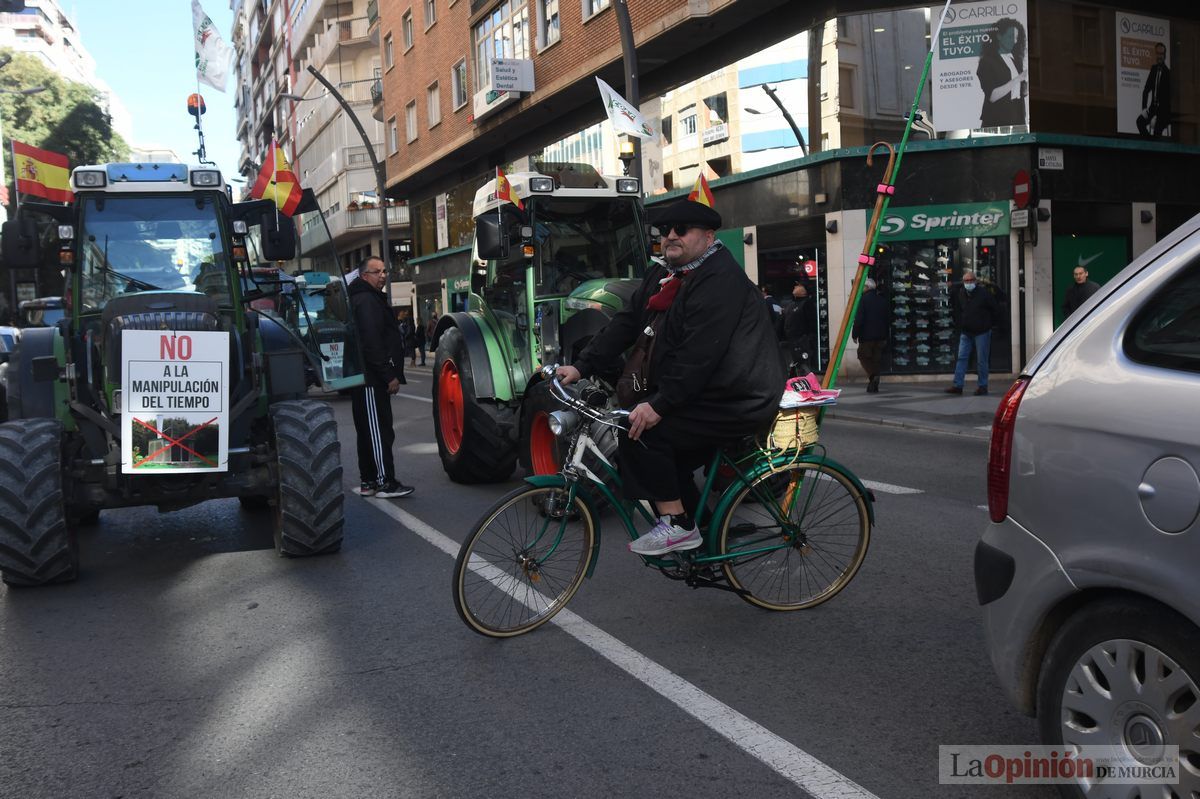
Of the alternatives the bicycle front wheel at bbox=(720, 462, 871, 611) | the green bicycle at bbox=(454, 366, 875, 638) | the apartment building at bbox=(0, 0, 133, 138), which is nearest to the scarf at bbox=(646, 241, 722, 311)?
the green bicycle at bbox=(454, 366, 875, 638)

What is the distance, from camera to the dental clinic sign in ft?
62.4

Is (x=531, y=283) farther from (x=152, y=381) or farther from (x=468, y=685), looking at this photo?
(x=468, y=685)

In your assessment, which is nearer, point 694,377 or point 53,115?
point 694,377

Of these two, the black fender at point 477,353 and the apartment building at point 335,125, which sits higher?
the apartment building at point 335,125

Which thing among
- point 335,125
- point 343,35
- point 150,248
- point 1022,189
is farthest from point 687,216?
point 343,35

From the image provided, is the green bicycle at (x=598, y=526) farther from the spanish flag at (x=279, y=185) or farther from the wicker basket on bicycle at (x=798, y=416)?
the spanish flag at (x=279, y=185)

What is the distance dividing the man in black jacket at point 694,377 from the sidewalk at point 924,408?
7.52m

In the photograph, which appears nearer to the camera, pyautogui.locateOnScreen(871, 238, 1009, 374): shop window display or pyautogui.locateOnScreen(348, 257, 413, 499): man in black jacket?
pyautogui.locateOnScreen(348, 257, 413, 499): man in black jacket

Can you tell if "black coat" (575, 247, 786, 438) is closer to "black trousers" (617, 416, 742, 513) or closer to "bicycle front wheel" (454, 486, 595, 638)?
"black trousers" (617, 416, 742, 513)

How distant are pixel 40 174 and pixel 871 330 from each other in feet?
39.9

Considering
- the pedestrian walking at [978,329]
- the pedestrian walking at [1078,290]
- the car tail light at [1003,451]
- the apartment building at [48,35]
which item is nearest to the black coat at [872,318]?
the pedestrian walking at [978,329]

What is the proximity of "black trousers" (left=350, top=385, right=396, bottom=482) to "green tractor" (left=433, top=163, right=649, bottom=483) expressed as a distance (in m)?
0.68

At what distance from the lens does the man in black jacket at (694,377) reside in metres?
4.52

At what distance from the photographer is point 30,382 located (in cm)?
670
